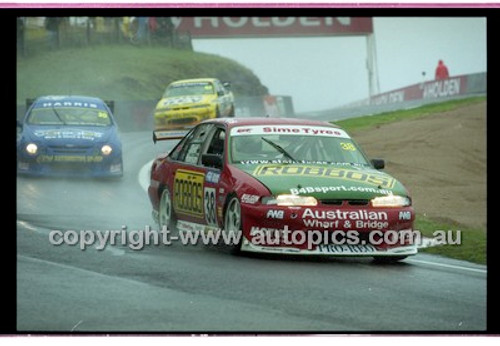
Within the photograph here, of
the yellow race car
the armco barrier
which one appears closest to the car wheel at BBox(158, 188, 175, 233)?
the yellow race car

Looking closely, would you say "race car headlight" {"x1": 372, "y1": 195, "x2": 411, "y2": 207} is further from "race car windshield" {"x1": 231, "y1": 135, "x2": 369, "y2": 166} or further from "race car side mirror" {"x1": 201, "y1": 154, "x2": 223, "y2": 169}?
"race car side mirror" {"x1": 201, "y1": 154, "x2": 223, "y2": 169}

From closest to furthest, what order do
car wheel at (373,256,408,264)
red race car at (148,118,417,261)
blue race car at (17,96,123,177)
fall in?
red race car at (148,118,417,261)
car wheel at (373,256,408,264)
blue race car at (17,96,123,177)

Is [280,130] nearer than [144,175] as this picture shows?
Yes

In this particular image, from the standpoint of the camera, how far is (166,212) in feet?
43.0

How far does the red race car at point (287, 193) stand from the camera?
11.2 meters

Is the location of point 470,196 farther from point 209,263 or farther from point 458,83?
point 209,263

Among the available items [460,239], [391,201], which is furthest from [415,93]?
[391,201]

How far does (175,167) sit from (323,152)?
1.54 m

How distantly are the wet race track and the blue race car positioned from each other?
0.71 m

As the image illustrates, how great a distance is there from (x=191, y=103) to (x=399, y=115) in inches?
275

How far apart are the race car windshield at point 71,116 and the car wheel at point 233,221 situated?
7.90ft

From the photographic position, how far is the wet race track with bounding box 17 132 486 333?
28.8 ft

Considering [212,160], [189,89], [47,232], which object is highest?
[189,89]

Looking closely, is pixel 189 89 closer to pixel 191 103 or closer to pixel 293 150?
pixel 191 103
